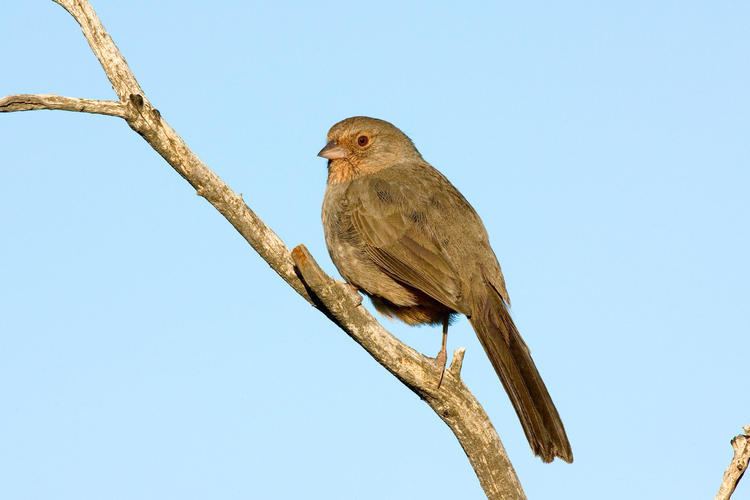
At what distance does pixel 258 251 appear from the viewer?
5.46 meters

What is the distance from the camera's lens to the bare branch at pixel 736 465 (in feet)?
15.2

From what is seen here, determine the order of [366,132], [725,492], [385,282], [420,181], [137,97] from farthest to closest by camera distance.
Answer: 1. [366,132]
2. [420,181]
3. [385,282]
4. [137,97]
5. [725,492]

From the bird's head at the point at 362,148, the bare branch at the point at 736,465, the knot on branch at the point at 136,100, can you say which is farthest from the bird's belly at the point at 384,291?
the bare branch at the point at 736,465

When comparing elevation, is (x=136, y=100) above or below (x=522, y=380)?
above

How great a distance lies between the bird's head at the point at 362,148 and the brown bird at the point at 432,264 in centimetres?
14

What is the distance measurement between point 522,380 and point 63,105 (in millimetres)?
3188

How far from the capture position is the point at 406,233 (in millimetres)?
6418

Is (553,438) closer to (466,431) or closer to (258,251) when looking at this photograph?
(466,431)

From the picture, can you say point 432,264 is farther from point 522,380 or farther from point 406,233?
point 522,380

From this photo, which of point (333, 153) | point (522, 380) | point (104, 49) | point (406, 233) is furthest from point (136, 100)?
point (522, 380)

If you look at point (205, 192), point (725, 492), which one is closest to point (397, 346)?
point (205, 192)

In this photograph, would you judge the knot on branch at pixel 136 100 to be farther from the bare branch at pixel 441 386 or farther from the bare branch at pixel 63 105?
the bare branch at pixel 441 386

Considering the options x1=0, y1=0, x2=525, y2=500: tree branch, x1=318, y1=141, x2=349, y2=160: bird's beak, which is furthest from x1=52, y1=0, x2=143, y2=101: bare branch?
x1=318, y1=141, x2=349, y2=160: bird's beak

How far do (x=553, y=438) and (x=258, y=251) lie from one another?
2.11 m
